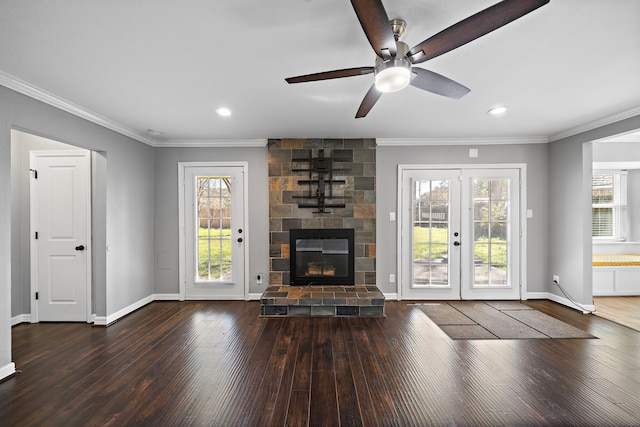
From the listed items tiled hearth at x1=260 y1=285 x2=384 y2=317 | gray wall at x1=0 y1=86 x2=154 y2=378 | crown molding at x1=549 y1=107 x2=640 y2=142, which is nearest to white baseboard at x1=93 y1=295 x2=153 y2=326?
gray wall at x1=0 y1=86 x2=154 y2=378

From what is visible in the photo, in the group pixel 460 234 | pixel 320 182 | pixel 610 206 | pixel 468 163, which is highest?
pixel 468 163

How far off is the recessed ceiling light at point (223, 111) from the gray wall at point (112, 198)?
5.05 ft

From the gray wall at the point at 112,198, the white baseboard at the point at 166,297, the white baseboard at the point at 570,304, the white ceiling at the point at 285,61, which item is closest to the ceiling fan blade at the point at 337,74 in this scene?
the white ceiling at the point at 285,61

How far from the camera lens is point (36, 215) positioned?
3.63 metres

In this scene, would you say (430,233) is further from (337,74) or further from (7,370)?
(7,370)

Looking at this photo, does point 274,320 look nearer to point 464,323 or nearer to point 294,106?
point 464,323

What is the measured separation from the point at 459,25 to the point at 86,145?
389cm

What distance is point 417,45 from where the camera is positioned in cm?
155

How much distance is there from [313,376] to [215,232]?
2916 mm

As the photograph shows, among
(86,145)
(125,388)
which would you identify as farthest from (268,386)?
(86,145)

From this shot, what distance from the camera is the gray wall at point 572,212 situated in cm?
392

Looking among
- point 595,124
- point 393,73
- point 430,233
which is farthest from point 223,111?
point 595,124

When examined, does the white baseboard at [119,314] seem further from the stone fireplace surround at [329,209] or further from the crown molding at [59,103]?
the crown molding at [59,103]

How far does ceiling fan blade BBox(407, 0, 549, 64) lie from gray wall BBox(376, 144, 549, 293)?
2.93 meters
